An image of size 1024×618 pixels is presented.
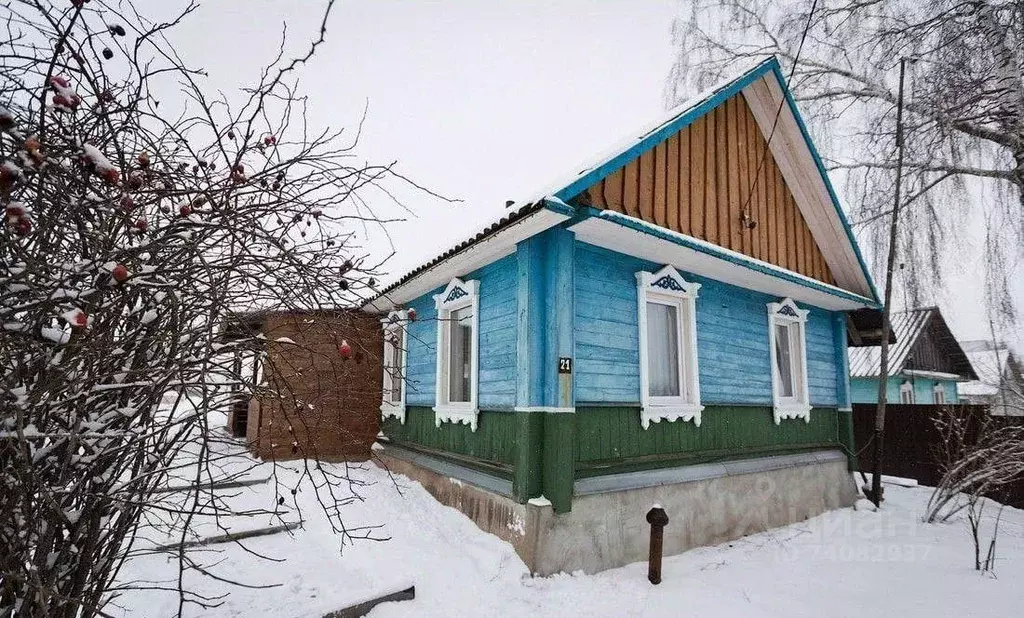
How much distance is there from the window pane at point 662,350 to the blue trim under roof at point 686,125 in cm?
198

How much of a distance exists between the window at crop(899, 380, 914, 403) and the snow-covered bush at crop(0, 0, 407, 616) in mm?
21170

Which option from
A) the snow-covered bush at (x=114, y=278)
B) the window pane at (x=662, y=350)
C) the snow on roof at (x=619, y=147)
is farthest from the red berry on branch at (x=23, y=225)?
the window pane at (x=662, y=350)

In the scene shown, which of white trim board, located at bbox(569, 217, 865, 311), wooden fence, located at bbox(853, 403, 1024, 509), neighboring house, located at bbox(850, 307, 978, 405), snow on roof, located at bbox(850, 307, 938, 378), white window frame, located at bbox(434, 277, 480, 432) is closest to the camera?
white trim board, located at bbox(569, 217, 865, 311)

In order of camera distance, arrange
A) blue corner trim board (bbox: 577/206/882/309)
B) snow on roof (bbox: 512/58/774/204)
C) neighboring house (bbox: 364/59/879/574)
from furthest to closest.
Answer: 1. neighboring house (bbox: 364/59/879/574)
2. blue corner trim board (bbox: 577/206/882/309)
3. snow on roof (bbox: 512/58/774/204)

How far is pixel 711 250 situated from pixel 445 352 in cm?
379

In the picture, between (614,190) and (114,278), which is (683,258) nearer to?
(614,190)

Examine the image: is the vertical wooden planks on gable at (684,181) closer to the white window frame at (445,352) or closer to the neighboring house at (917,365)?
the white window frame at (445,352)

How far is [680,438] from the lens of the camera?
6125 millimetres

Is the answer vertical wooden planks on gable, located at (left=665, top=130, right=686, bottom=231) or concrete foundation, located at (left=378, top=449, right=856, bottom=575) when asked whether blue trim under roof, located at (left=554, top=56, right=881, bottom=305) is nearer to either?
vertical wooden planks on gable, located at (left=665, top=130, right=686, bottom=231)

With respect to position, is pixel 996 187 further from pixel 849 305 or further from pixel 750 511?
pixel 750 511

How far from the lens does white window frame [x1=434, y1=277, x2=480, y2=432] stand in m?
6.32

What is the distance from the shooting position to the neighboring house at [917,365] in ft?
56.1

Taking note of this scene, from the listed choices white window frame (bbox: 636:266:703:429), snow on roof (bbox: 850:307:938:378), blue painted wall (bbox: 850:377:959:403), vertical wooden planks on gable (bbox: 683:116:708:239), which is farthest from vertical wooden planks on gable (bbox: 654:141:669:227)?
blue painted wall (bbox: 850:377:959:403)

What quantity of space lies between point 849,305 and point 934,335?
14.8 metres
